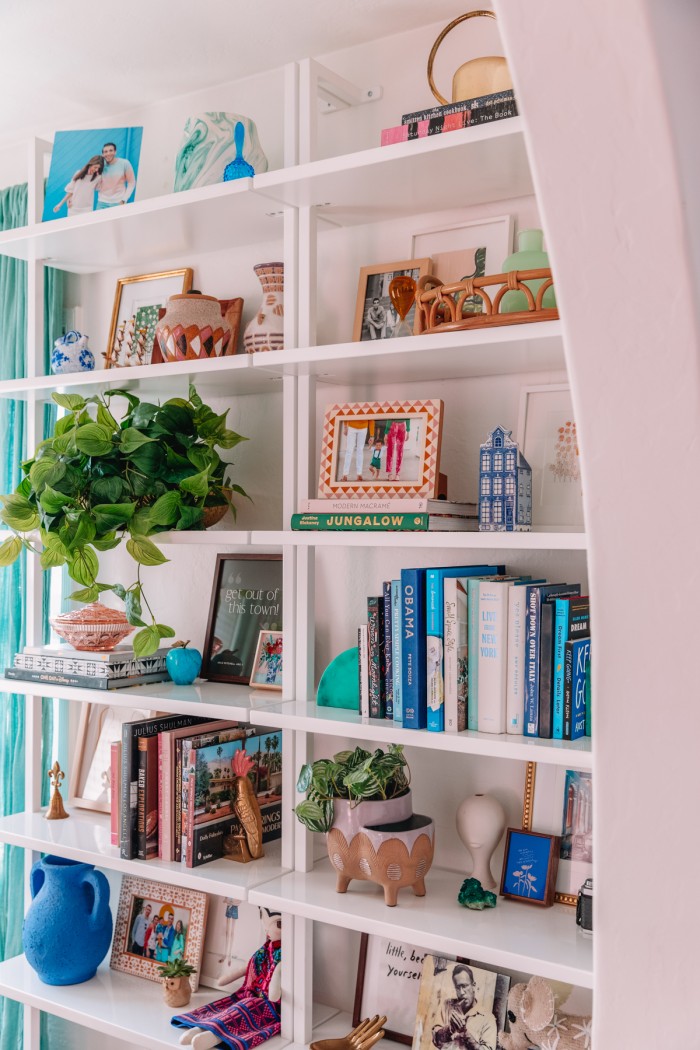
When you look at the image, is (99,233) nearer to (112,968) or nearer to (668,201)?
(112,968)

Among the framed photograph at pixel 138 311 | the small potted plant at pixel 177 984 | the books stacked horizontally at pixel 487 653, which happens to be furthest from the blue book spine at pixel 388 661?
the framed photograph at pixel 138 311

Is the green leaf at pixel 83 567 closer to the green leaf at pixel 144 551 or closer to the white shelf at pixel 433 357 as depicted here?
the green leaf at pixel 144 551

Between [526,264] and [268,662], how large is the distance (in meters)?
1.00

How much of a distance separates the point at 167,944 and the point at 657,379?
2.17 m

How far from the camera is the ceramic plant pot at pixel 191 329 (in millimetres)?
2016

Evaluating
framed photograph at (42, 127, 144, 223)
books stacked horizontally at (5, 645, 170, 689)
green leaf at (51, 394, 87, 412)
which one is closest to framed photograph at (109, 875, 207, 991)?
books stacked horizontally at (5, 645, 170, 689)

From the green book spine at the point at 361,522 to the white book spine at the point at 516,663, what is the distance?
196 millimetres

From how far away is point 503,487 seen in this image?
1.60 metres

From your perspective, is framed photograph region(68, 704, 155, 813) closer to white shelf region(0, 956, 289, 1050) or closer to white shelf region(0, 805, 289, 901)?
white shelf region(0, 805, 289, 901)

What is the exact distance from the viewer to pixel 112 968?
2.18 metres

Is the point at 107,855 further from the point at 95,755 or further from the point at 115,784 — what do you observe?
the point at 95,755

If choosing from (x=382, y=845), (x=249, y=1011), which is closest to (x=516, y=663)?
(x=382, y=845)

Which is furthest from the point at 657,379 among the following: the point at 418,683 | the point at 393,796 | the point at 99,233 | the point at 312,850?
the point at 99,233

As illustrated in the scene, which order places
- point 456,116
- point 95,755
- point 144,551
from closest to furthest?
point 456,116, point 144,551, point 95,755
